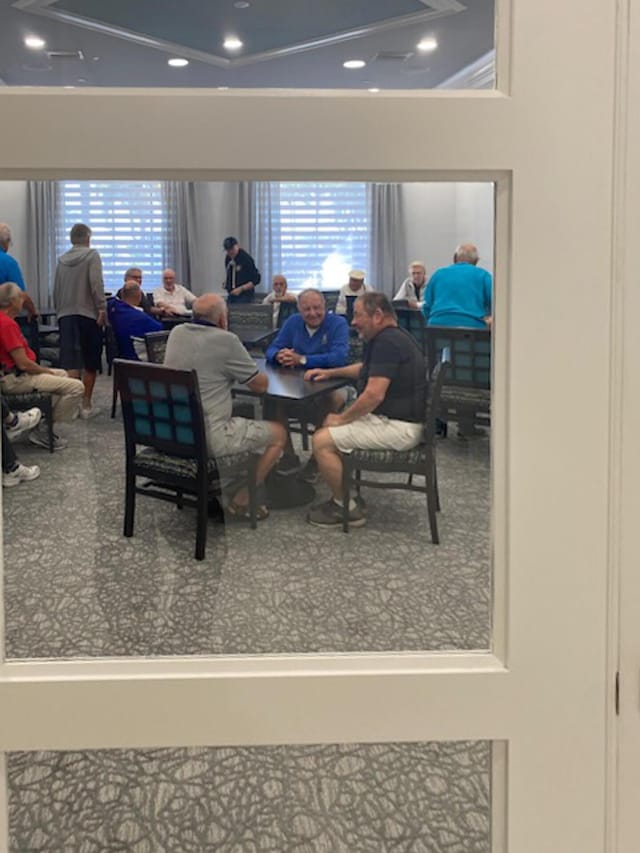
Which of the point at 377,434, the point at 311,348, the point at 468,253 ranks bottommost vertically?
the point at 377,434

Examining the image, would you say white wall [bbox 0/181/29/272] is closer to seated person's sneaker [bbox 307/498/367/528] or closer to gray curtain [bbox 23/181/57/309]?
gray curtain [bbox 23/181/57/309]

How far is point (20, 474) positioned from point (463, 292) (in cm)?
54

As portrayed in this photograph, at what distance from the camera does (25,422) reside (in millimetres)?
866

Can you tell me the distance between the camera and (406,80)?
826mm

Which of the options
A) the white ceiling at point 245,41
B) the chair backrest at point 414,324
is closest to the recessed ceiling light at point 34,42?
the white ceiling at point 245,41

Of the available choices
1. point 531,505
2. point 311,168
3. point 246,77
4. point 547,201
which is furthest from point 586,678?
point 246,77

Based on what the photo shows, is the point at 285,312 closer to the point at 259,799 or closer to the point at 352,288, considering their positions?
the point at 352,288

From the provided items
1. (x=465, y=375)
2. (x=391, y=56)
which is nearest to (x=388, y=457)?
(x=465, y=375)

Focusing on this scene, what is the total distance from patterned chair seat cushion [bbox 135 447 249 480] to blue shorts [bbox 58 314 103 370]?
0.12 m

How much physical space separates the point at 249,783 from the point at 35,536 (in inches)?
14.9

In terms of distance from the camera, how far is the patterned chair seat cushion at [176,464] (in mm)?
898

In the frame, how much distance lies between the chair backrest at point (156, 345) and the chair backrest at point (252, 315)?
8cm

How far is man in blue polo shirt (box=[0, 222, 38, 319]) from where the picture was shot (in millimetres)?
825

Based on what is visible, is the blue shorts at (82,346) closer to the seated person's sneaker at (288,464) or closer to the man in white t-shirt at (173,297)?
the man in white t-shirt at (173,297)
